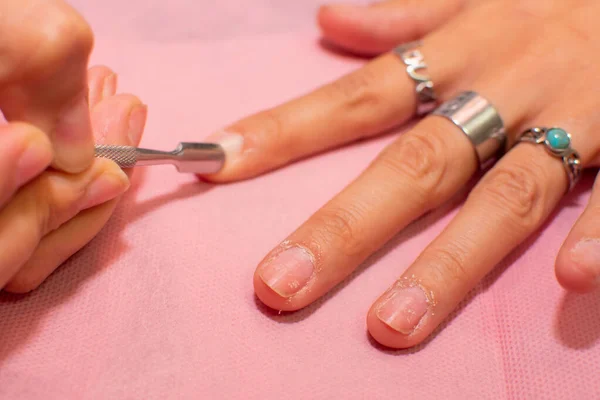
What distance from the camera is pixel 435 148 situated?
76cm

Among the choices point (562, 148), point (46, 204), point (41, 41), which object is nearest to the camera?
point (41, 41)

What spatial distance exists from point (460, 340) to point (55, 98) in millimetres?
462

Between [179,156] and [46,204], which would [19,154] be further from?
[179,156]

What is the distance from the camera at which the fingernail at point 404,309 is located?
1.93ft

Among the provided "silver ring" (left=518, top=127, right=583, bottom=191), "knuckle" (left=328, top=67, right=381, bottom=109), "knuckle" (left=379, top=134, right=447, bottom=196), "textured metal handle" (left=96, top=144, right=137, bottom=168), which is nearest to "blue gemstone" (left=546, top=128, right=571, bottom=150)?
"silver ring" (left=518, top=127, right=583, bottom=191)

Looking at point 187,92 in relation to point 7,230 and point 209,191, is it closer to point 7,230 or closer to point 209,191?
point 209,191

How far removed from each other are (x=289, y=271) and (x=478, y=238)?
0.74 feet

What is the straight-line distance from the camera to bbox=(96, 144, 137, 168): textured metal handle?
59 cm

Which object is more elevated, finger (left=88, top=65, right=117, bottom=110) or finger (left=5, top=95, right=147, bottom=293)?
finger (left=88, top=65, right=117, bottom=110)

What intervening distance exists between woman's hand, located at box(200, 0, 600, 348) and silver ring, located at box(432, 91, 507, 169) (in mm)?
11

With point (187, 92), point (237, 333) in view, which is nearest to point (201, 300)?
point (237, 333)

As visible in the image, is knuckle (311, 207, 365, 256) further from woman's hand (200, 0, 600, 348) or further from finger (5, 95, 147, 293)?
finger (5, 95, 147, 293)

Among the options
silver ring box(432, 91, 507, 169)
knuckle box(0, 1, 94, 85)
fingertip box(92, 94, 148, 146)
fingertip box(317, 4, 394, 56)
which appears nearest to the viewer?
knuckle box(0, 1, 94, 85)

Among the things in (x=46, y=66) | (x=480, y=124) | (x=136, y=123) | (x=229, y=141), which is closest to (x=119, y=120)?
(x=136, y=123)
